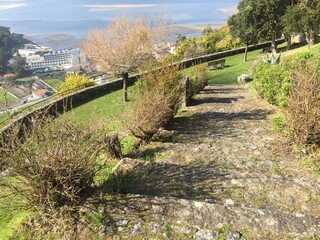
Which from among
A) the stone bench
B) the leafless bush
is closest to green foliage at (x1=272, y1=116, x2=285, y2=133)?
the leafless bush

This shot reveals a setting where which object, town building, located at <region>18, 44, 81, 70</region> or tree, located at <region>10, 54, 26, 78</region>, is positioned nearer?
tree, located at <region>10, 54, 26, 78</region>

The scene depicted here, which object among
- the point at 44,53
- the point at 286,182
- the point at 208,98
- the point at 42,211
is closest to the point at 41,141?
the point at 42,211

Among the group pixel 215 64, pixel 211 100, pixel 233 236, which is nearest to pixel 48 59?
pixel 215 64

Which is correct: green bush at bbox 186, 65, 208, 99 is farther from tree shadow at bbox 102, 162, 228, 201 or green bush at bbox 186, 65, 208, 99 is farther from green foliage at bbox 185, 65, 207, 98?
tree shadow at bbox 102, 162, 228, 201

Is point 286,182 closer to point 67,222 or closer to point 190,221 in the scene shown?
point 190,221

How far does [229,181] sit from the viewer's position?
191 inches

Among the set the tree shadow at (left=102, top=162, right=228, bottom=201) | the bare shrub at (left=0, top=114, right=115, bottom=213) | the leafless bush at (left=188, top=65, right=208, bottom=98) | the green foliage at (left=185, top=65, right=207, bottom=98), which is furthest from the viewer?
the leafless bush at (left=188, top=65, right=208, bottom=98)

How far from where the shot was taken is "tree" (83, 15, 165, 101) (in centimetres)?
1830

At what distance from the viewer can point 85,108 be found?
652 inches

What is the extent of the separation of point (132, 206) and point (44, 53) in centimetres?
5987

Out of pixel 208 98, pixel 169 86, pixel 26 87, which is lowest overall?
pixel 26 87

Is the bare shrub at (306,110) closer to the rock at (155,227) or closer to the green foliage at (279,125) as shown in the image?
the green foliage at (279,125)

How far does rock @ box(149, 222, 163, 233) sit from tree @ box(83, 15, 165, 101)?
13671 millimetres

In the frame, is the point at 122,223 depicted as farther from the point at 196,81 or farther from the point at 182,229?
the point at 196,81
